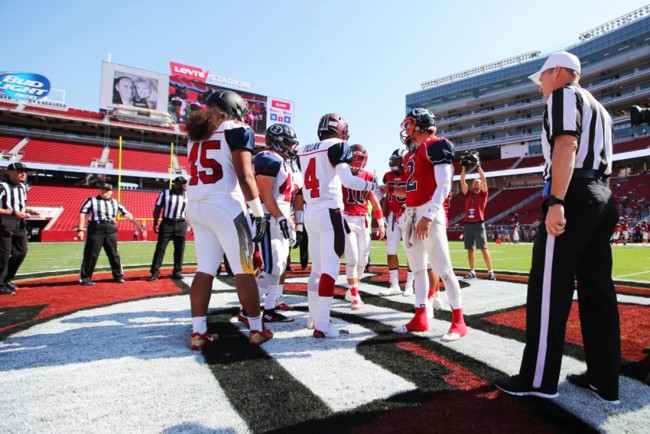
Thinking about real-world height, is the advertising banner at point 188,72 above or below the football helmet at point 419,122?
above

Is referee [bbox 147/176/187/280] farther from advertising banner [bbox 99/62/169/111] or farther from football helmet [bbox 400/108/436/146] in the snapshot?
advertising banner [bbox 99/62/169/111]

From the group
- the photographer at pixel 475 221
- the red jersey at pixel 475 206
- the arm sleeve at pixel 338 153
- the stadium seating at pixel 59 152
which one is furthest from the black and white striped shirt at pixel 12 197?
the stadium seating at pixel 59 152

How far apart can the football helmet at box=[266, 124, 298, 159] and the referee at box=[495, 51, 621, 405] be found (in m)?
2.70

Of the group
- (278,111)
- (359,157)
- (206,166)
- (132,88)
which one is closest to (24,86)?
(132,88)

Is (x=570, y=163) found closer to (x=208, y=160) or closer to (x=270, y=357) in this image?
(x=270, y=357)

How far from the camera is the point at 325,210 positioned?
350 cm

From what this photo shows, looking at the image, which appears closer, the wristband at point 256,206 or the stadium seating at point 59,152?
the wristband at point 256,206

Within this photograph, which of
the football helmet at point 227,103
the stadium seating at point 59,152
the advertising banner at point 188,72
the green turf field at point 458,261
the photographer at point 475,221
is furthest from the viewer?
the advertising banner at point 188,72

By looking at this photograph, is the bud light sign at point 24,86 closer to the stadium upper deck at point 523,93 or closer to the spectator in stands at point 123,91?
the spectator in stands at point 123,91

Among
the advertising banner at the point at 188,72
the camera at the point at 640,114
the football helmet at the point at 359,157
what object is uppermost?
the advertising banner at the point at 188,72

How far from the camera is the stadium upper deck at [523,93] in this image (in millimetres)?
42531

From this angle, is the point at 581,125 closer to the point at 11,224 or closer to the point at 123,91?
the point at 11,224

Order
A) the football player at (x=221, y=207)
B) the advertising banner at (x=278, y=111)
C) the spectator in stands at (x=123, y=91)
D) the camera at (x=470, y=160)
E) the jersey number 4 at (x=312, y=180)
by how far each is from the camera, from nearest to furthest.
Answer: the football player at (x=221, y=207)
the jersey number 4 at (x=312, y=180)
the camera at (x=470, y=160)
the spectator in stands at (x=123, y=91)
the advertising banner at (x=278, y=111)

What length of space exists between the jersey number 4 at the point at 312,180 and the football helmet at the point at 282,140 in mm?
701
